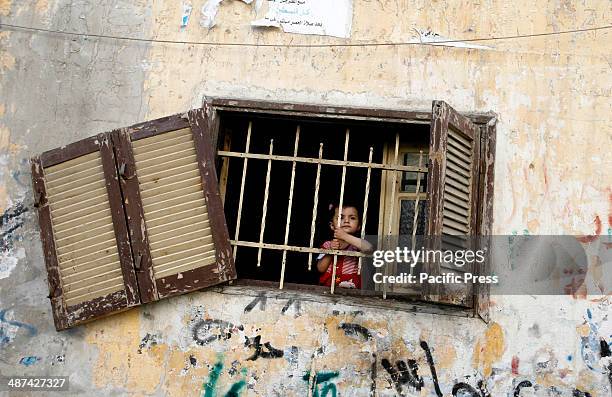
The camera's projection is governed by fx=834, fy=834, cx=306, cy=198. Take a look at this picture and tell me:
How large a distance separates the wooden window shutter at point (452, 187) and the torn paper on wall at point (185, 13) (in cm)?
182

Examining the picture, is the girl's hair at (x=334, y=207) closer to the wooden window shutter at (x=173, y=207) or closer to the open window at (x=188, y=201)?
the open window at (x=188, y=201)

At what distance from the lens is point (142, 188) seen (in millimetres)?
5148

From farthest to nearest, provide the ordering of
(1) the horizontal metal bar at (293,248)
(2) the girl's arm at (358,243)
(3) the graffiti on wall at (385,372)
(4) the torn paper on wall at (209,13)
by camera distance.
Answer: (4) the torn paper on wall at (209,13)
(2) the girl's arm at (358,243)
(1) the horizontal metal bar at (293,248)
(3) the graffiti on wall at (385,372)

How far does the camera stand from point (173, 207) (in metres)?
5.12

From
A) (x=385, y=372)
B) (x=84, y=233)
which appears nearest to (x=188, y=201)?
(x=84, y=233)

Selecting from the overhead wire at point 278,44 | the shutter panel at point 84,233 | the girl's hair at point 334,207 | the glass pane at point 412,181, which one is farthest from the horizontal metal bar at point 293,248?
the overhead wire at point 278,44

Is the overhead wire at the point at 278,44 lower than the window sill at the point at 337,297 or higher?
higher

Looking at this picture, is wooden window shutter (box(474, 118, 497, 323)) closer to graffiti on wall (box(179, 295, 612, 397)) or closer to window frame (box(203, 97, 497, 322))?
window frame (box(203, 97, 497, 322))

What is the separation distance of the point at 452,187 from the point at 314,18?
1465 millimetres

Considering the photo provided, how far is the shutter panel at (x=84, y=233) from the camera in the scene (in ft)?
16.8

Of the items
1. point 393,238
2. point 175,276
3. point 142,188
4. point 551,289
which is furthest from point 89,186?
point 551,289

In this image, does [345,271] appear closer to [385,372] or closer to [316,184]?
[316,184]

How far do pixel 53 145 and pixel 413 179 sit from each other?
2.38 meters

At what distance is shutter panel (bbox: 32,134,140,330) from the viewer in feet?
16.8
